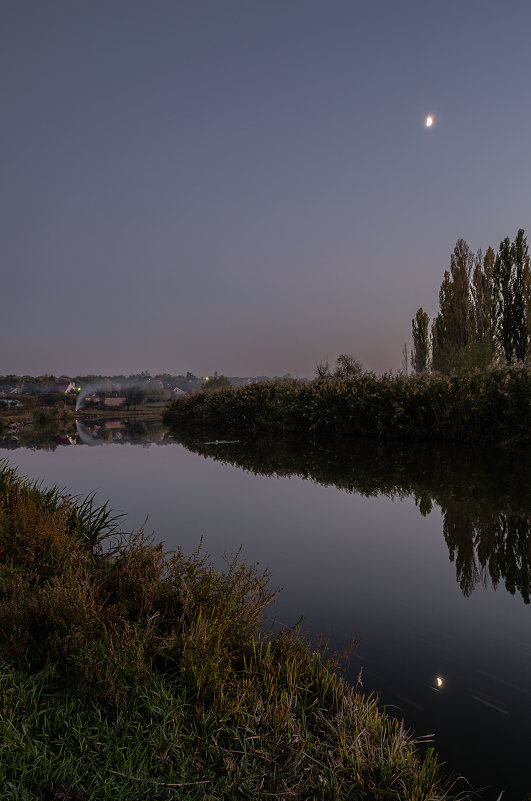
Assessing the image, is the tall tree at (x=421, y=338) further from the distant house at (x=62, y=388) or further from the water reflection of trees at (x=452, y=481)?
the distant house at (x=62, y=388)

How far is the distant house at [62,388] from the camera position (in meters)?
59.8

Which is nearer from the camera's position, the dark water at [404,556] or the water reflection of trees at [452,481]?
the dark water at [404,556]

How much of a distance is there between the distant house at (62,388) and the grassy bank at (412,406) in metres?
42.2

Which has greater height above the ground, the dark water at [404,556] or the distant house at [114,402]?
the distant house at [114,402]

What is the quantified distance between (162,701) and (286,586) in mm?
2284

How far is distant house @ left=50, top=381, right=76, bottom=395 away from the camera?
5977 centimetres

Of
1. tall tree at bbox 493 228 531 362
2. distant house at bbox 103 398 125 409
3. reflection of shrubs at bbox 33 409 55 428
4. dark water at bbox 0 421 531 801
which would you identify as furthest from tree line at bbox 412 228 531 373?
distant house at bbox 103 398 125 409

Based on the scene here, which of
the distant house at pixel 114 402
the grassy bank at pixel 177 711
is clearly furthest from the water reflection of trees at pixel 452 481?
the distant house at pixel 114 402

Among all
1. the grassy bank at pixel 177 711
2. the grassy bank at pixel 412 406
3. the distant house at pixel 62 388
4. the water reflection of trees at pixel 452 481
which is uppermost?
the distant house at pixel 62 388

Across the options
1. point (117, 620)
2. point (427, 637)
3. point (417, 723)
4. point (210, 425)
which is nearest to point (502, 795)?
point (417, 723)

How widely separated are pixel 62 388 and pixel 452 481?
6082 centimetres

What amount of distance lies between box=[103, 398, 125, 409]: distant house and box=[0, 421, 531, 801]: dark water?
163 feet

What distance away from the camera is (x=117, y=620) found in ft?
10.3

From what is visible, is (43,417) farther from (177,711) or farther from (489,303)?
(177,711)
